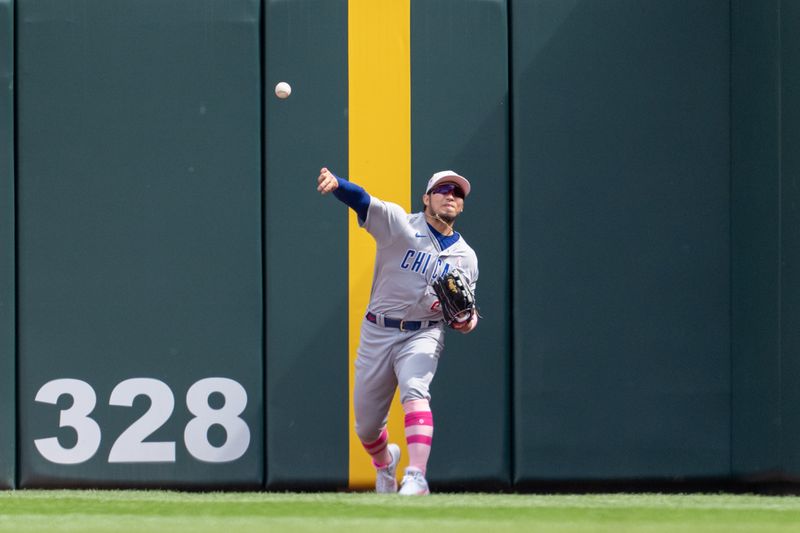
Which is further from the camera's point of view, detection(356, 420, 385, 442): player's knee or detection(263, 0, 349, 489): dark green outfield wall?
detection(263, 0, 349, 489): dark green outfield wall

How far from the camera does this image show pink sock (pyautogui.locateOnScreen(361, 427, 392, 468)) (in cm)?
612

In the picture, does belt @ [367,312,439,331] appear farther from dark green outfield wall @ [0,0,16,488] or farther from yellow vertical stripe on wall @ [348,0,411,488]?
dark green outfield wall @ [0,0,16,488]

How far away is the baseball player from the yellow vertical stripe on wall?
0.51 m

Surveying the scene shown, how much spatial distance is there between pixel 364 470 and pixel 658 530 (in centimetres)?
246

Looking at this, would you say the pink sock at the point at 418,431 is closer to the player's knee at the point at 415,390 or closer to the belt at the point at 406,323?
the player's knee at the point at 415,390

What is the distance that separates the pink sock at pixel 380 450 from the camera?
6121mm

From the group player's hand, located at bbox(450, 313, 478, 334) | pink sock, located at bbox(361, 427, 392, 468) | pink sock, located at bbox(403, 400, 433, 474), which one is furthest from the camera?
pink sock, located at bbox(361, 427, 392, 468)

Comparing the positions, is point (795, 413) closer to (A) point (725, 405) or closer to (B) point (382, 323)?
(A) point (725, 405)

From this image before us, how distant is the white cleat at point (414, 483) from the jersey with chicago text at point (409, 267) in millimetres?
754

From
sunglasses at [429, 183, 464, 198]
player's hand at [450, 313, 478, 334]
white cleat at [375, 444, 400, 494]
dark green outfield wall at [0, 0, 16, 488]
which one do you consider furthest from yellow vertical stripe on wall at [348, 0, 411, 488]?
dark green outfield wall at [0, 0, 16, 488]

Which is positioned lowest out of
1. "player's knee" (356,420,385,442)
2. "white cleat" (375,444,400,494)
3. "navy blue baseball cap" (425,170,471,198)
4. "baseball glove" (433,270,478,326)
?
"white cleat" (375,444,400,494)

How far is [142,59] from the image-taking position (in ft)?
21.6

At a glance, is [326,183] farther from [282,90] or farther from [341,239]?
[341,239]

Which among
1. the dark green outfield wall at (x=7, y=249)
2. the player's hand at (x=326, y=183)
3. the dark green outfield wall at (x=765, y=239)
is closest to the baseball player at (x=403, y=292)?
the player's hand at (x=326, y=183)
